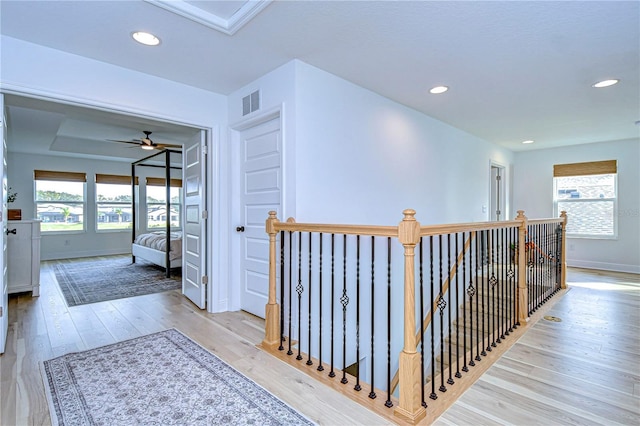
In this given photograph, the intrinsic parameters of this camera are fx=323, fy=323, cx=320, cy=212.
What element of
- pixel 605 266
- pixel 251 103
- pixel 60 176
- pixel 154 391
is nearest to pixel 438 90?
pixel 251 103

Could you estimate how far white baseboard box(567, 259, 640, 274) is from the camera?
5.52 metres

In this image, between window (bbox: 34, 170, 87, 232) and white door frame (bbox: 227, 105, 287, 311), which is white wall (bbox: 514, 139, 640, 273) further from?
window (bbox: 34, 170, 87, 232)

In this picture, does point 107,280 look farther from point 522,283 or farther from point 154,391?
point 522,283

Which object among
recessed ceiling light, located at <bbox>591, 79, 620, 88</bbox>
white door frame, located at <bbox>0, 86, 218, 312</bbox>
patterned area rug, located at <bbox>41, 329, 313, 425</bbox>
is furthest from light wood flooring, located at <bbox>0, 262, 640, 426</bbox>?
recessed ceiling light, located at <bbox>591, 79, 620, 88</bbox>

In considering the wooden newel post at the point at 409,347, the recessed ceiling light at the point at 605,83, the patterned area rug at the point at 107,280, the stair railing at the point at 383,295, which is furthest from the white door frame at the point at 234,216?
the recessed ceiling light at the point at 605,83

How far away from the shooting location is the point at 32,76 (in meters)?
2.38

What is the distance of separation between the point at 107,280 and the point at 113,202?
12.5 ft

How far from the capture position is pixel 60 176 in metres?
7.25

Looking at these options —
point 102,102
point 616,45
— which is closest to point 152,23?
point 102,102

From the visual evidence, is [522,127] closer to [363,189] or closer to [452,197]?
[452,197]

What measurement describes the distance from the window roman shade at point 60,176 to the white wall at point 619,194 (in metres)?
9.67

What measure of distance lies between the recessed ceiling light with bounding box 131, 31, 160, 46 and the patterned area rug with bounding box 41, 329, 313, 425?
7.51 feet

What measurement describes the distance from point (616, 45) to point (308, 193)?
2.60 meters

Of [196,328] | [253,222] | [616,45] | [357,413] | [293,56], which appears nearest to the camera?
[357,413]
